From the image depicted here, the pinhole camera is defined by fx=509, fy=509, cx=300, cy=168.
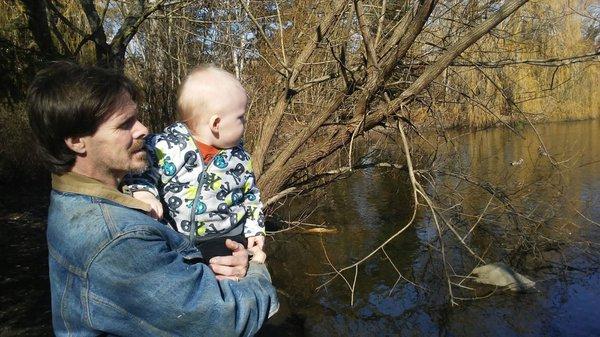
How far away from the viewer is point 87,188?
121cm

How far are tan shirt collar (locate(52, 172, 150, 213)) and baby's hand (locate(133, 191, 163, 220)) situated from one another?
0.15 metres

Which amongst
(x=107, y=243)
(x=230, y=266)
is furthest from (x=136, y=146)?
(x=230, y=266)

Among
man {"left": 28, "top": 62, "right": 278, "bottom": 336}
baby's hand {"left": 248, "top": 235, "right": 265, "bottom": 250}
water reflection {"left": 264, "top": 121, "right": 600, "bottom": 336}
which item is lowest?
water reflection {"left": 264, "top": 121, "right": 600, "bottom": 336}

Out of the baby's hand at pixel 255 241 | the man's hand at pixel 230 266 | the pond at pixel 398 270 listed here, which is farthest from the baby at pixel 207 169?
the pond at pixel 398 270

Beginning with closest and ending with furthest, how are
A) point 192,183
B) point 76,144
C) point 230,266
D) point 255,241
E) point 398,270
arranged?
point 76,144, point 230,266, point 192,183, point 255,241, point 398,270

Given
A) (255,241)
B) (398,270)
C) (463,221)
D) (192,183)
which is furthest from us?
(398,270)

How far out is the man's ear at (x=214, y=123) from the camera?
66.8 inches

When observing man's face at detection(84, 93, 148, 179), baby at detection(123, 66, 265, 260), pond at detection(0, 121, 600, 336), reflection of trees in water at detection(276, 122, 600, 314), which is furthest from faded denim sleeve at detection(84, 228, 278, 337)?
reflection of trees in water at detection(276, 122, 600, 314)

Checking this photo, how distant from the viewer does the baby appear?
163 centimetres

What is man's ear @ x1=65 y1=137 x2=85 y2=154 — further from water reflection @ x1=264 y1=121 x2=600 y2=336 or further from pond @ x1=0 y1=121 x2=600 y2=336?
water reflection @ x1=264 y1=121 x2=600 y2=336

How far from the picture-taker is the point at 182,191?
1646 mm

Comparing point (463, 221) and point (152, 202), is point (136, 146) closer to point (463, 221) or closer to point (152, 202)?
point (152, 202)

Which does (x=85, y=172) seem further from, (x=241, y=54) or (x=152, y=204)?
Answer: (x=241, y=54)

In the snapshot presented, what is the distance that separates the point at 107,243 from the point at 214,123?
2.19 ft
